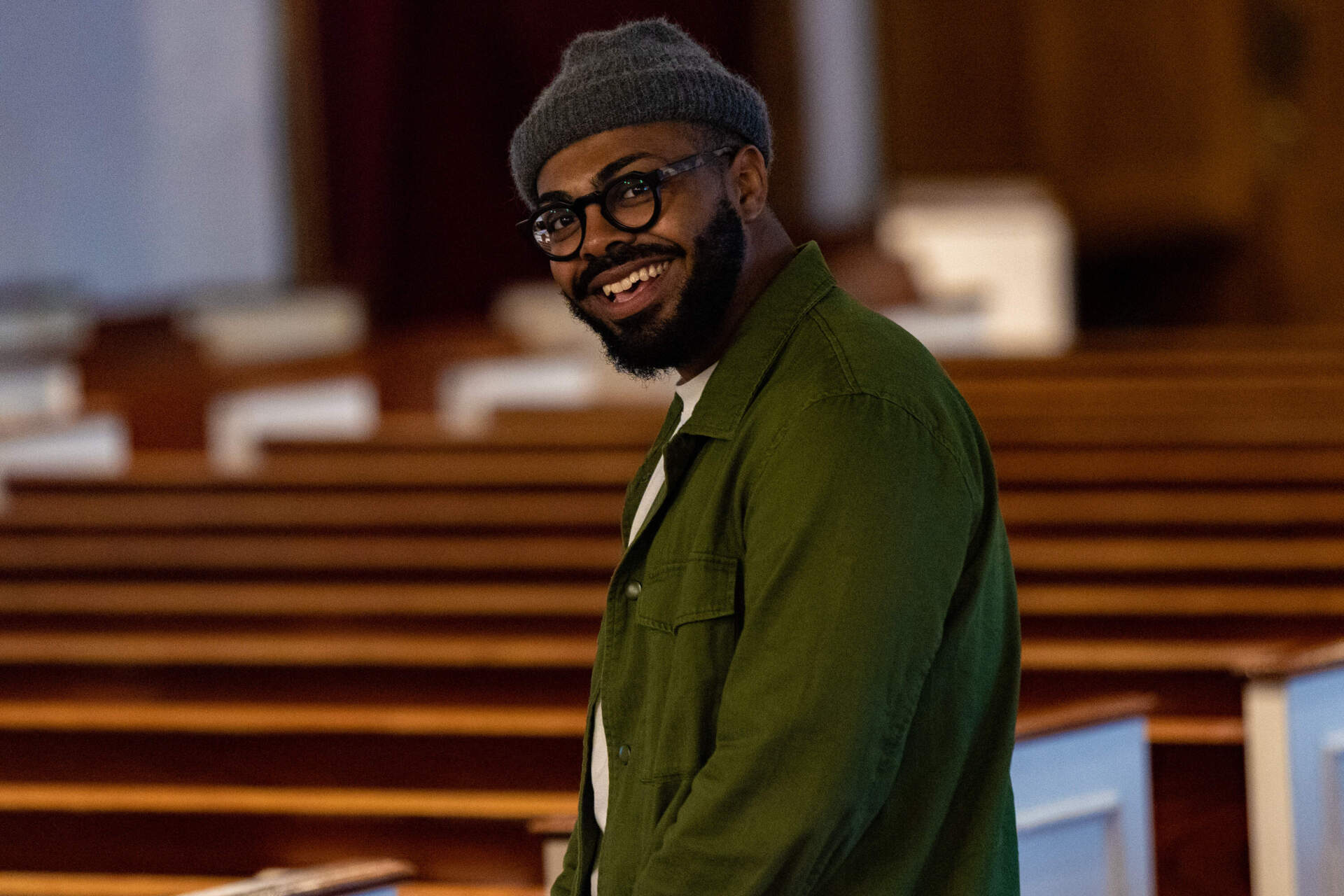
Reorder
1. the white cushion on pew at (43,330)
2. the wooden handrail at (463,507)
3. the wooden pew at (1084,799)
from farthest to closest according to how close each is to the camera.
→ the white cushion on pew at (43,330)
the wooden handrail at (463,507)
the wooden pew at (1084,799)

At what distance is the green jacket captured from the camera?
77 cm

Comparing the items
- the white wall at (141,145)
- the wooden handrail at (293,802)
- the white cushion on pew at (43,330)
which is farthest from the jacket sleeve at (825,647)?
the white wall at (141,145)

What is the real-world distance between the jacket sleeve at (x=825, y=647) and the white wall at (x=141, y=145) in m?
4.21

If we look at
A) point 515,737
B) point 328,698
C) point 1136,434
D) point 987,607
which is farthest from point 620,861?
point 1136,434

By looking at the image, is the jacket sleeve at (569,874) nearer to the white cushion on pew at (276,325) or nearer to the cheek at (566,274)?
the cheek at (566,274)

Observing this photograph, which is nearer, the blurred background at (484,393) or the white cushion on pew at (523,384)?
the blurred background at (484,393)

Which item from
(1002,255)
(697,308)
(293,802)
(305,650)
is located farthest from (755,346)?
(1002,255)

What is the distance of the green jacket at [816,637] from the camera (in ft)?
2.53

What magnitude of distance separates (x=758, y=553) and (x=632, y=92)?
0.81ft

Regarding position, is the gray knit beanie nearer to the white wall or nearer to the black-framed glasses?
the black-framed glasses

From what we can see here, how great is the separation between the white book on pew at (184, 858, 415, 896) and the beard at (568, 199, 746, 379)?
1.56 feet

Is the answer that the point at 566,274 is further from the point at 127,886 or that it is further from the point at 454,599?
the point at 454,599

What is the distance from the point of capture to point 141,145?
5.02 m

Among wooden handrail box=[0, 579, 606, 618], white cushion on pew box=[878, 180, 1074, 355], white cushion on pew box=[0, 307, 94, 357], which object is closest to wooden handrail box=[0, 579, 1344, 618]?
wooden handrail box=[0, 579, 606, 618]
